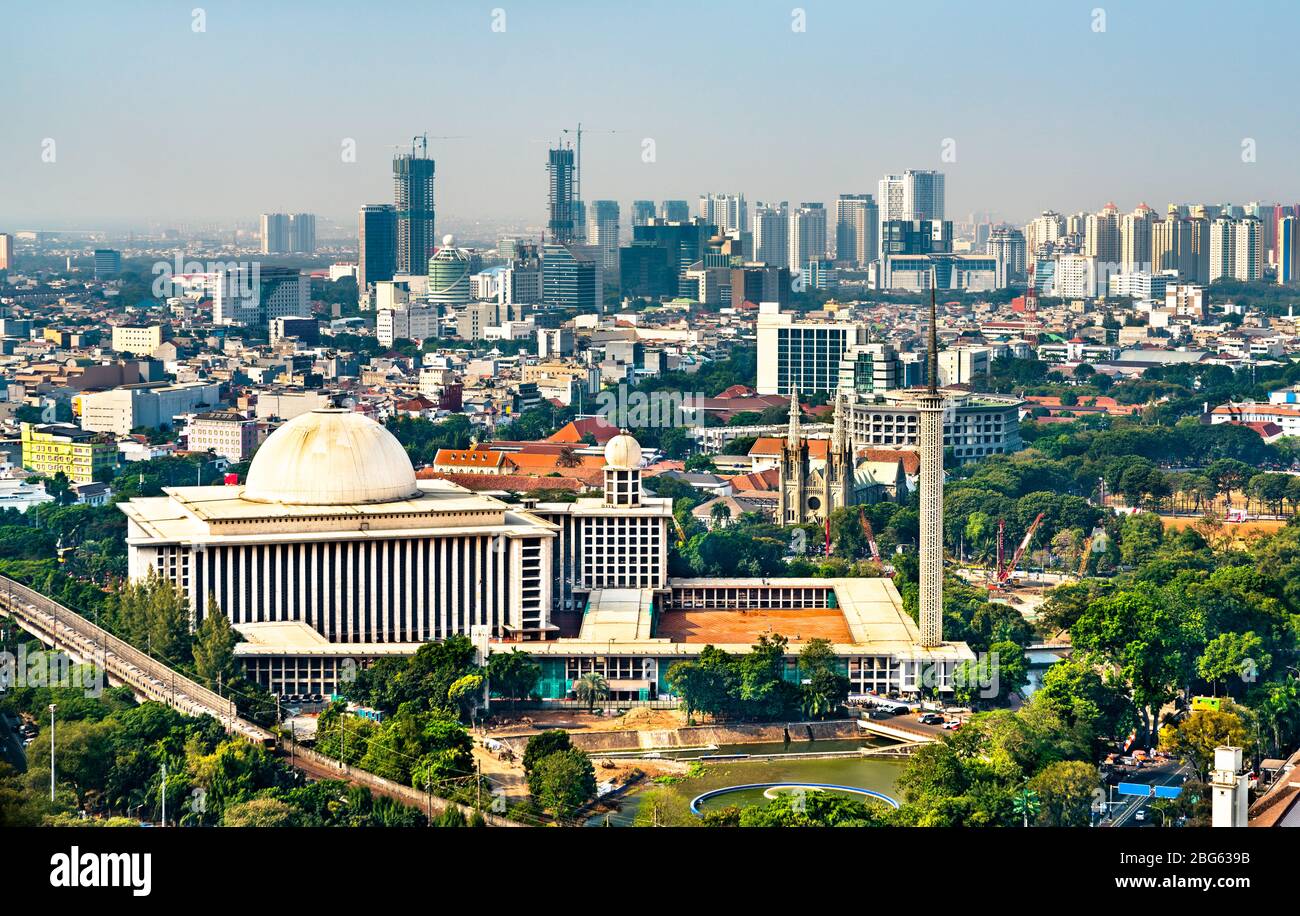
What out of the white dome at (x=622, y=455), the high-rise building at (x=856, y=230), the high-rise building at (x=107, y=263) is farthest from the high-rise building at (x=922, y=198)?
the white dome at (x=622, y=455)

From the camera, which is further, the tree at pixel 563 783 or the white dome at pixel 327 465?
the white dome at pixel 327 465

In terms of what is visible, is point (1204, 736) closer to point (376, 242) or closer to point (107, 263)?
point (107, 263)

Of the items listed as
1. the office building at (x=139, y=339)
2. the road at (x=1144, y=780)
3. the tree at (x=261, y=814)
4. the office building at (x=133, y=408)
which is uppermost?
the office building at (x=139, y=339)

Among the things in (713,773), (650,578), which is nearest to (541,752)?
(713,773)

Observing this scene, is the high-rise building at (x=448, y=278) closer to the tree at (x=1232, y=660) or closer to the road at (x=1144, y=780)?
the tree at (x=1232, y=660)

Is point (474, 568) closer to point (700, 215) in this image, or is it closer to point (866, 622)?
point (866, 622)
